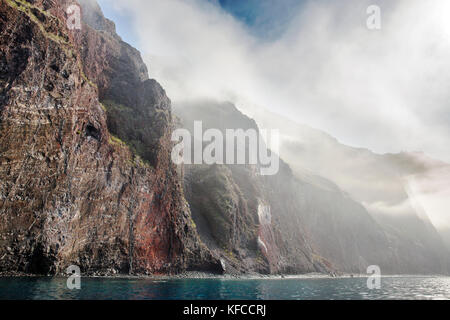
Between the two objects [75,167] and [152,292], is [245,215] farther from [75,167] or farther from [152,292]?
[152,292]

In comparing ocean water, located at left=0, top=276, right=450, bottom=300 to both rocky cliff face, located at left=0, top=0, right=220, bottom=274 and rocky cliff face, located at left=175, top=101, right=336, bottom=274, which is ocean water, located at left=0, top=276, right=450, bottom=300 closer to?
rocky cliff face, located at left=0, top=0, right=220, bottom=274

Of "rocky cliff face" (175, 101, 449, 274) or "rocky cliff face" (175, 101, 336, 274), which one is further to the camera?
"rocky cliff face" (175, 101, 449, 274)

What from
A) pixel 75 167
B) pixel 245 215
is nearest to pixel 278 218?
pixel 245 215

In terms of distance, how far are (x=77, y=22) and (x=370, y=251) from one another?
19901 centimetres

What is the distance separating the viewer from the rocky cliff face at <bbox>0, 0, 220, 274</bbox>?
43094mm

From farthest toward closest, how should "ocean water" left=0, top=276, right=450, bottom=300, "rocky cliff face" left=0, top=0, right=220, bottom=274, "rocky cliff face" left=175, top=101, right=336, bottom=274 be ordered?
1. "rocky cliff face" left=175, top=101, right=336, bottom=274
2. "rocky cliff face" left=0, top=0, right=220, bottom=274
3. "ocean water" left=0, top=276, right=450, bottom=300

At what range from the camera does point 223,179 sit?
106 m

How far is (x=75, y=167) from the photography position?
52.0 meters

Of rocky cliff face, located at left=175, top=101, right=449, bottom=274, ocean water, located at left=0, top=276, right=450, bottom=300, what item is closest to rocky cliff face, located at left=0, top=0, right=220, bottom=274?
ocean water, located at left=0, top=276, right=450, bottom=300

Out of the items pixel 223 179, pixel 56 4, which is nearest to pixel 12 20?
pixel 56 4

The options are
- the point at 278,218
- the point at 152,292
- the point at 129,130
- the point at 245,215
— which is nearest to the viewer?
the point at 152,292

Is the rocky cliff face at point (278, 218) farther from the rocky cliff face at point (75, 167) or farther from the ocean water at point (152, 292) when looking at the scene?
the ocean water at point (152, 292)

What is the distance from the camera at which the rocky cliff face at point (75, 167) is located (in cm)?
4309
